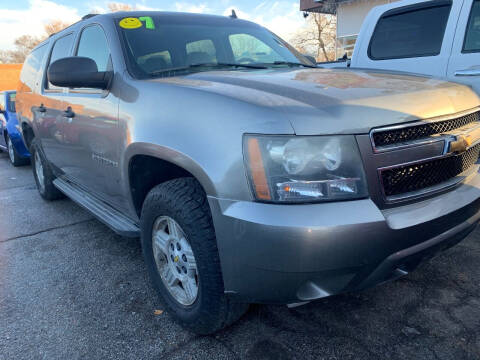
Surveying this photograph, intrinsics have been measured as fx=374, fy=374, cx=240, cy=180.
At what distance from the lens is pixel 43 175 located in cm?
462

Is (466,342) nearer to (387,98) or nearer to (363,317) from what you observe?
(363,317)

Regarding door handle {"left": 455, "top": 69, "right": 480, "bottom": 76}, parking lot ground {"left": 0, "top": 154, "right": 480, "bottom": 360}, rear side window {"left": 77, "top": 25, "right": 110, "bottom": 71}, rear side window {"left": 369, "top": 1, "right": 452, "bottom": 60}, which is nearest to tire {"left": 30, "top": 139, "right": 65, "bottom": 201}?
parking lot ground {"left": 0, "top": 154, "right": 480, "bottom": 360}

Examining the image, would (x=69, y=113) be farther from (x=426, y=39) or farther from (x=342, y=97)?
(x=426, y=39)

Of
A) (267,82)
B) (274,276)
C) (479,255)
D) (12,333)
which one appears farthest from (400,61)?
(12,333)

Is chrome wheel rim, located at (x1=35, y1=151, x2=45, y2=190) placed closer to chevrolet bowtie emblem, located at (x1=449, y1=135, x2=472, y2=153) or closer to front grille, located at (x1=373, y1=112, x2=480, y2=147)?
front grille, located at (x1=373, y1=112, x2=480, y2=147)

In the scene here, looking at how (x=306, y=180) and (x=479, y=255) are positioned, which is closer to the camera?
(x=306, y=180)

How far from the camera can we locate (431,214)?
1.69 m

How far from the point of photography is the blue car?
698 cm

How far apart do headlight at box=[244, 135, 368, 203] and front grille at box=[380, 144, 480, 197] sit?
16cm

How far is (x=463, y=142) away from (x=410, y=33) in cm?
303

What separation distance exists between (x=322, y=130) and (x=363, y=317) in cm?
126

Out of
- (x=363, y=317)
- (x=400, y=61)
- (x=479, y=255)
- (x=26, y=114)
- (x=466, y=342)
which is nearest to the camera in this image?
(x=466, y=342)

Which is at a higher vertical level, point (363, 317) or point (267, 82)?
point (267, 82)

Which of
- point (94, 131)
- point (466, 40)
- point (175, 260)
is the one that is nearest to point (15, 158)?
point (94, 131)
